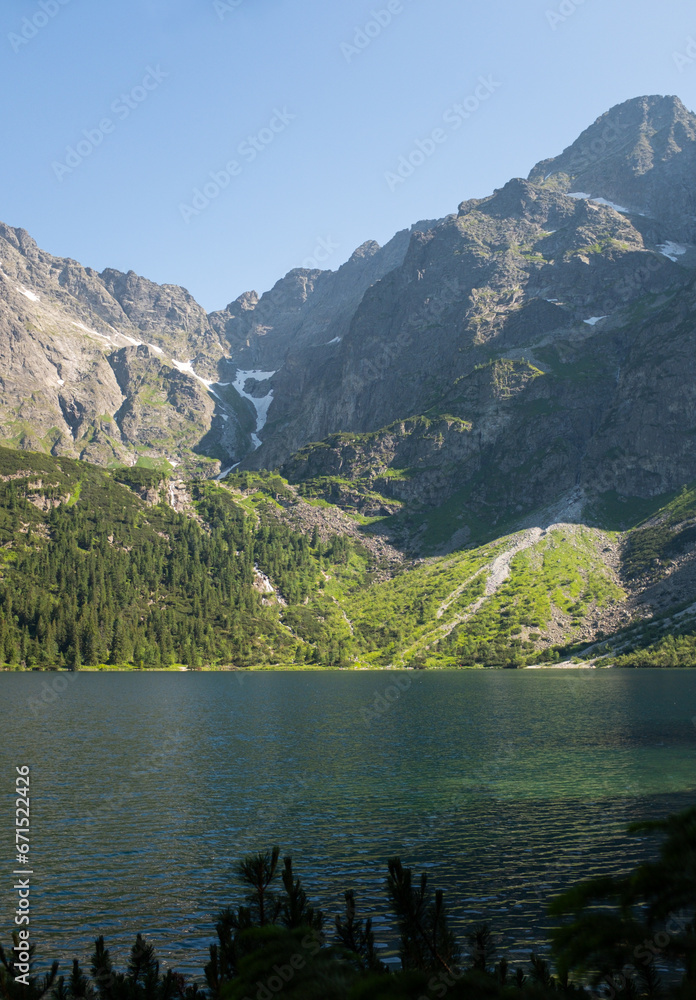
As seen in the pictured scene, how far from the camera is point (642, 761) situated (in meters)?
75.6

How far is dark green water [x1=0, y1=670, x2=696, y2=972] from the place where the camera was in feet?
119

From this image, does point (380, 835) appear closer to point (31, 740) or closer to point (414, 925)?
point (414, 925)

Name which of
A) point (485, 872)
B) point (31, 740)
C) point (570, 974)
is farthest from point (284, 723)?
point (570, 974)

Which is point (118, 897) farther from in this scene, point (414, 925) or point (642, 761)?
point (642, 761)

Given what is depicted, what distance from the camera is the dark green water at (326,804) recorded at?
36188mm

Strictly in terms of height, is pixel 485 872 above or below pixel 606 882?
below

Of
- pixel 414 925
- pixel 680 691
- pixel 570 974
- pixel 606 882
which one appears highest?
pixel 606 882

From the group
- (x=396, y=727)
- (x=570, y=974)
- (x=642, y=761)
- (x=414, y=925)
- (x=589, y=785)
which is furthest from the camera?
(x=396, y=727)

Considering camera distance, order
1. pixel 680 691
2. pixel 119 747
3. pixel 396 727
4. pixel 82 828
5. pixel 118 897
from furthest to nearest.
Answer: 1. pixel 680 691
2. pixel 396 727
3. pixel 119 747
4. pixel 82 828
5. pixel 118 897

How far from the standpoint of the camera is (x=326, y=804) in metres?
58.1

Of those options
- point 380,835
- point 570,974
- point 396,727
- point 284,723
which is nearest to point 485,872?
point 380,835

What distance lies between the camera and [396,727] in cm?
10606

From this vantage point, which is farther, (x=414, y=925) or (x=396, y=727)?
(x=396, y=727)

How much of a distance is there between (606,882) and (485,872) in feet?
123
